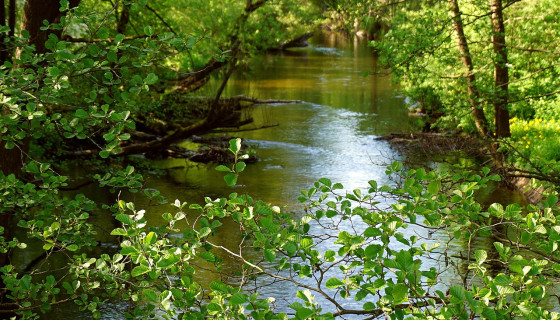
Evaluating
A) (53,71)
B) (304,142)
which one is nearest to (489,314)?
(53,71)

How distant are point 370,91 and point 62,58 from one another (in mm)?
23632

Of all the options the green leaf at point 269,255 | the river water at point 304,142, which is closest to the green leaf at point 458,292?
the green leaf at point 269,255

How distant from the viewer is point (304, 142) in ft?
60.5

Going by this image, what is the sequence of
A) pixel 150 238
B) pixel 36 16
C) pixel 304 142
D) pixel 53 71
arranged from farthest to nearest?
pixel 304 142, pixel 36 16, pixel 53 71, pixel 150 238

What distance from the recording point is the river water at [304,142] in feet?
45.6

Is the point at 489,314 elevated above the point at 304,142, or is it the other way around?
the point at 489,314

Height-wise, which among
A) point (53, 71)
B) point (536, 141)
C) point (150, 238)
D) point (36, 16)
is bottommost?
point (536, 141)

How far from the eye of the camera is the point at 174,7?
19.8 m

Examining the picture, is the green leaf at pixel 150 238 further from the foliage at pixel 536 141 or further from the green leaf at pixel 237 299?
the foliage at pixel 536 141

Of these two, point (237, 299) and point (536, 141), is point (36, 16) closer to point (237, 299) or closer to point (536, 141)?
point (237, 299)

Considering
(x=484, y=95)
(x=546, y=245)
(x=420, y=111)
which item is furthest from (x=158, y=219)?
(x=420, y=111)

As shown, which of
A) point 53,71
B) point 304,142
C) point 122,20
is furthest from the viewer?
point 304,142

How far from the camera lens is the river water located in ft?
45.6

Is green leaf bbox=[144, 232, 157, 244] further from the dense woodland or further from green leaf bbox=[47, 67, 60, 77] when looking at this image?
green leaf bbox=[47, 67, 60, 77]
